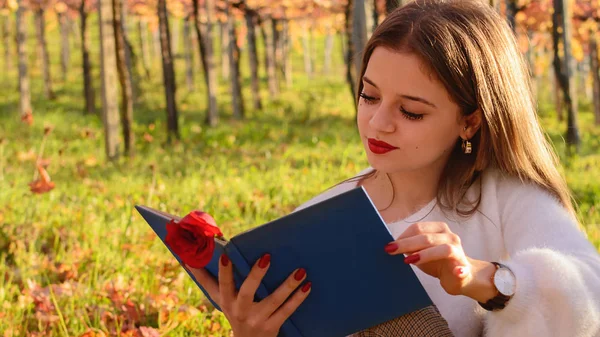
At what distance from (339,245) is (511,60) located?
2.33 ft

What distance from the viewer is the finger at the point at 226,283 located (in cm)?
152

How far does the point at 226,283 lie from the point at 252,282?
0.28 ft

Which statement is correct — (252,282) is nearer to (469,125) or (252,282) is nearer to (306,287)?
(306,287)

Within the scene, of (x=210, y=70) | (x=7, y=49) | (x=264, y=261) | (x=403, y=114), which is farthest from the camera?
(x=7, y=49)

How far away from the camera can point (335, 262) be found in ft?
4.81

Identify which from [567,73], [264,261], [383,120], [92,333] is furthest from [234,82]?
[264,261]

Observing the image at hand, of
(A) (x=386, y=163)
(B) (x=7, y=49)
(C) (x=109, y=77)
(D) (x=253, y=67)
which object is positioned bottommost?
(A) (x=386, y=163)

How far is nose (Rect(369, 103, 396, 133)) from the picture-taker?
1.66m

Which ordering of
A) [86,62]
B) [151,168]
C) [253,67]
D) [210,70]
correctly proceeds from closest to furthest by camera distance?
1. [151,168]
2. [210,70]
3. [86,62]
4. [253,67]

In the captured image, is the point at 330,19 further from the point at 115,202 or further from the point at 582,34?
the point at 115,202

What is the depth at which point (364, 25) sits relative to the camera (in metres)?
5.66

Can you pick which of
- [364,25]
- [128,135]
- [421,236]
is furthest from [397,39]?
[128,135]

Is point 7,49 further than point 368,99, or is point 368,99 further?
point 7,49

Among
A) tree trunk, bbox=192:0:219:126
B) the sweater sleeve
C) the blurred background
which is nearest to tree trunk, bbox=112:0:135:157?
the blurred background
